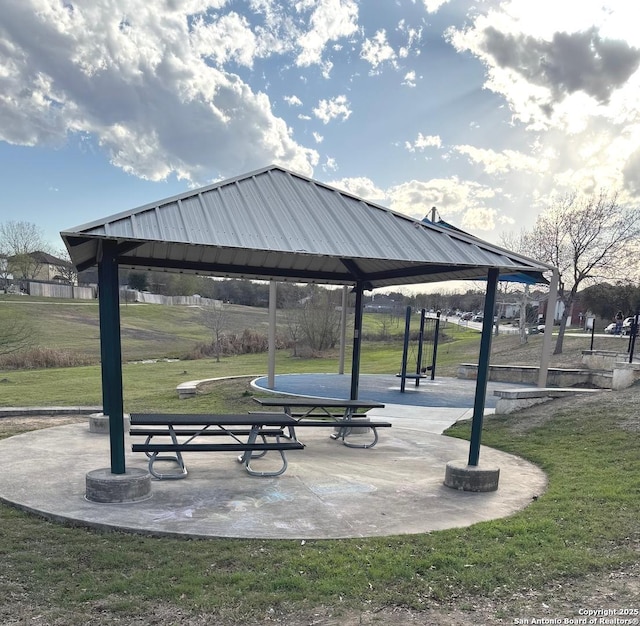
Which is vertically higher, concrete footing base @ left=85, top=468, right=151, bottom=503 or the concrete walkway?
concrete footing base @ left=85, top=468, right=151, bottom=503

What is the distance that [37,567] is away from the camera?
3170 mm

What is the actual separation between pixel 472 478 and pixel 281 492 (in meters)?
1.99

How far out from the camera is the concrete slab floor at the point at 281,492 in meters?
3.98

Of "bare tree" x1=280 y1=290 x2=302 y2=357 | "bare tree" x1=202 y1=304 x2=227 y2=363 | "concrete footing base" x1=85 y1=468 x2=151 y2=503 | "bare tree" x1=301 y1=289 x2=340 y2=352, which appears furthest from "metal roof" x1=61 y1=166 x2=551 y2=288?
"bare tree" x1=280 y1=290 x2=302 y2=357

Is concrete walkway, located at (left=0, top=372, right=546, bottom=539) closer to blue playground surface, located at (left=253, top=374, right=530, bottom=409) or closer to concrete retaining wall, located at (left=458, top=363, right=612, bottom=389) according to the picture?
blue playground surface, located at (left=253, top=374, right=530, bottom=409)

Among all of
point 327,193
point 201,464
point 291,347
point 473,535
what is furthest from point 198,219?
point 291,347

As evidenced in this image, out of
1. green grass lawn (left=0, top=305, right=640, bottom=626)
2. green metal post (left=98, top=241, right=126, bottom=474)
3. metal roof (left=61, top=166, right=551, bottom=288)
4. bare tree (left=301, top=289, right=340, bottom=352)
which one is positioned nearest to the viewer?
green grass lawn (left=0, top=305, right=640, bottom=626)

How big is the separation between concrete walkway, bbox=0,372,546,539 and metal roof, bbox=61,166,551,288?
2260 millimetres

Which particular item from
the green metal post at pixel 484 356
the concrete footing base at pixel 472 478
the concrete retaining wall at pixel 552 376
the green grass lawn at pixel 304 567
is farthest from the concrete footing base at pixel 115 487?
the concrete retaining wall at pixel 552 376

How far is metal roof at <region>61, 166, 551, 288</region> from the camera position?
4.30 metres

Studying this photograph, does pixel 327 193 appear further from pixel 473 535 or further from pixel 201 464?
pixel 473 535

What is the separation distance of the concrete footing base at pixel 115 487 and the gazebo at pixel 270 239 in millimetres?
142

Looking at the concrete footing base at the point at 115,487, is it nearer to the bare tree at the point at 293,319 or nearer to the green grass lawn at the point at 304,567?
the green grass lawn at the point at 304,567

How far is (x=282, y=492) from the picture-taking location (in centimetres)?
482
